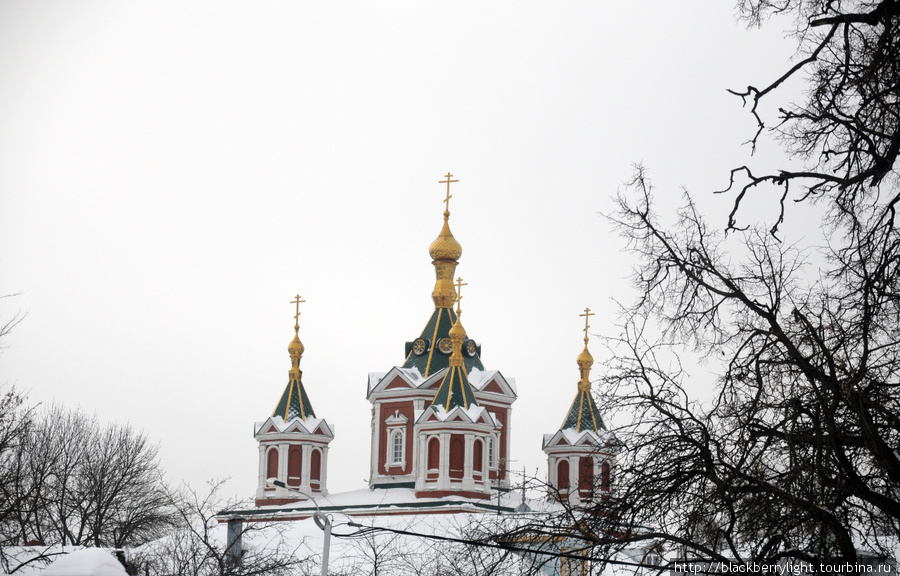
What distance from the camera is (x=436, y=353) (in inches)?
2094

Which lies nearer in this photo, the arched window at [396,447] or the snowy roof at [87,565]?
the snowy roof at [87,565]

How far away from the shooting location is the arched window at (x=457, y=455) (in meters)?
49.1

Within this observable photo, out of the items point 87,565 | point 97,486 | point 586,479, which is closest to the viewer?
point 586,479

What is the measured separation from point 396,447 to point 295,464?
403cm

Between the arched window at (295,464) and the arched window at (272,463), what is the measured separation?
0.58 meters

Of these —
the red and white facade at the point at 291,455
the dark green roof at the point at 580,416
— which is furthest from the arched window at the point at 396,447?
the dark green roof at the point at 580,416

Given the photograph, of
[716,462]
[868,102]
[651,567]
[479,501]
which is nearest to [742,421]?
[716,462]

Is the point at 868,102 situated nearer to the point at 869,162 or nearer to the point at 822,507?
the point at 869,162

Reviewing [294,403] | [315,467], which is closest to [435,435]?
[315,467]

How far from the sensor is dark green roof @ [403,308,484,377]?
5294 centimetres

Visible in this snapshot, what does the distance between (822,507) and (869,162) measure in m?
2.51

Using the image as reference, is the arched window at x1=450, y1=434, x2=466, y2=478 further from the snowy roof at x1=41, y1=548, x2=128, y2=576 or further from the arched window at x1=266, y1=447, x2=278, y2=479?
the snowy roof at x1=41, y1=548, x2=128, y2=576

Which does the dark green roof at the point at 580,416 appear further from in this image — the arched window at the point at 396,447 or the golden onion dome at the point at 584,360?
the arched window at the point at 396,447

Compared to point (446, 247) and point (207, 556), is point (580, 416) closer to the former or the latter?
point (446, 247)
